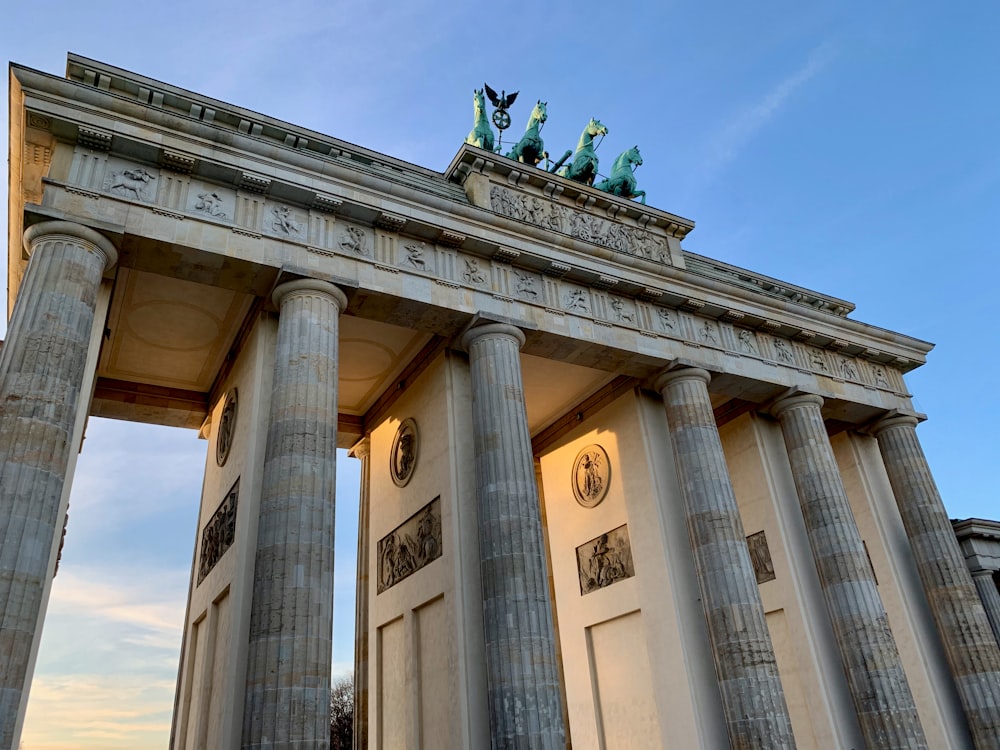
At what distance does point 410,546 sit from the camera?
1633cm

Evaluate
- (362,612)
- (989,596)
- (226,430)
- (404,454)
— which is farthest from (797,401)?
(226,430)

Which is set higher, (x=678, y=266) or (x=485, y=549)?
(x=678, y=266)

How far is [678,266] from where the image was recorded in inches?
778

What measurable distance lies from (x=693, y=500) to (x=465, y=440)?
211 inches

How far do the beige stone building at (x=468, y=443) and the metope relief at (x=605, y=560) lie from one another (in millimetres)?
99

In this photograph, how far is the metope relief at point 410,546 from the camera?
15.5m

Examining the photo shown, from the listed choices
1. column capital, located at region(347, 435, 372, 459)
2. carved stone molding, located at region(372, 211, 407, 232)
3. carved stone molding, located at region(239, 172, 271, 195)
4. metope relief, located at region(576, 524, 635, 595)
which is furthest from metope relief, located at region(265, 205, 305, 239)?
metope relief, located at region(576, 524, 635, 595)

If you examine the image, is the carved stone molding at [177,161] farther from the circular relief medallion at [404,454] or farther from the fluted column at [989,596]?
the fluted column at [989,596]

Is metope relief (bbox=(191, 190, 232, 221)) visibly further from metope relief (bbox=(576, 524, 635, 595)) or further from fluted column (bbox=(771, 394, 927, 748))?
fluted column (bbox=(771, 394, 927, 748))

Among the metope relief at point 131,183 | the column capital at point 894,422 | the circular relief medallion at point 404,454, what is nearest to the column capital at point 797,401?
the column capital at point 894,422

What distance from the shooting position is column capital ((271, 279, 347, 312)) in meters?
13.6

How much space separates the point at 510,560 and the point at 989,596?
50.2ft

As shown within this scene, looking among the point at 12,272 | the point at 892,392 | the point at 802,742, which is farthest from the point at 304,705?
the point at 892,392

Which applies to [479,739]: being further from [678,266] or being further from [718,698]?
[678,266]
